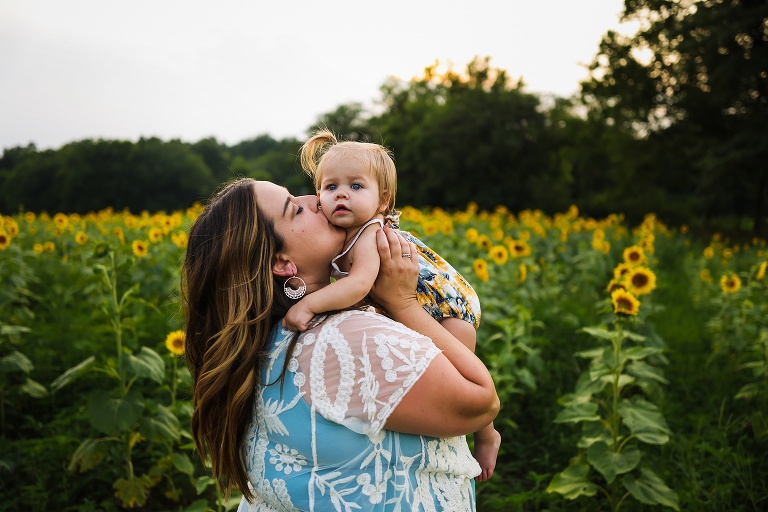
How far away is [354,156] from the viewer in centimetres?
198

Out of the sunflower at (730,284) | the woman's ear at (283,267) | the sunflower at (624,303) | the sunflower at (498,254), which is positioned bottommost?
the sunflower at (730,284)

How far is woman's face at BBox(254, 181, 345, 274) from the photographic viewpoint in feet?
5.41

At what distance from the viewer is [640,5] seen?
19188 mm

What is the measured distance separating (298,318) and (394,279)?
0.93ft

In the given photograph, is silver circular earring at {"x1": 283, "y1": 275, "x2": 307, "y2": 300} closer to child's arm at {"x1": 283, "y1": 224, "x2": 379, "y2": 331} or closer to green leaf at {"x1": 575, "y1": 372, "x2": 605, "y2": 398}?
child's arm at {"x1": 283, "y1": 224, "x2": 379, "y2": 331}

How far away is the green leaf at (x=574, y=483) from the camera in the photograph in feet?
9.54

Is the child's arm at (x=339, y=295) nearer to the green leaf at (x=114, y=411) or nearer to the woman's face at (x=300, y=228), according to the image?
the woman's face at (x=300, y=228)

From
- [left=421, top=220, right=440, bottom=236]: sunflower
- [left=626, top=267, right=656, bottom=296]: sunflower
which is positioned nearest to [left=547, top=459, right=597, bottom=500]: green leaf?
[left=626, top=267, right=656, bottom=296]: sunflower

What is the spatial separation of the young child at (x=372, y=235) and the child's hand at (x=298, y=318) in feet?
0.42

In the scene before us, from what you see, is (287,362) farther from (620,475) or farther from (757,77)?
(757,77)

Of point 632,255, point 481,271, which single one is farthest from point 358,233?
point 632,255

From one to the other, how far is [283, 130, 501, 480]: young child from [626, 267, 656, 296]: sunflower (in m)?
2.05

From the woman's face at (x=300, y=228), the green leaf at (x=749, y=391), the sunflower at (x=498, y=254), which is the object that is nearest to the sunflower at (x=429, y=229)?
the sunflower at (x=498, y=254)

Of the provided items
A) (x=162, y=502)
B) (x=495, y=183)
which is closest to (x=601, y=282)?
(x=162, y=502)
